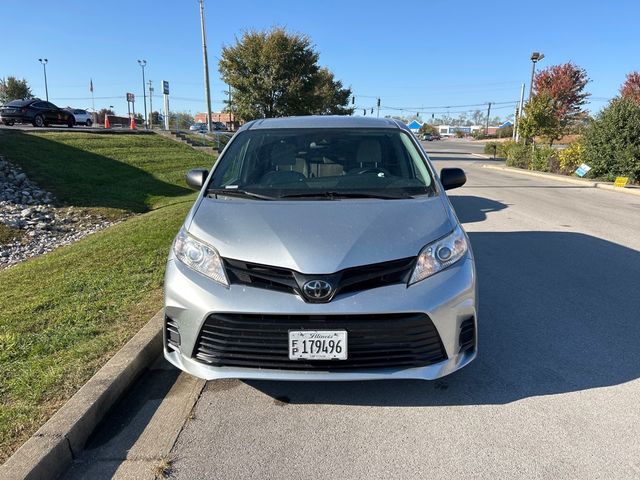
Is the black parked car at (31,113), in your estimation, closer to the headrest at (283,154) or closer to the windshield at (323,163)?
the windshield at (323,163)

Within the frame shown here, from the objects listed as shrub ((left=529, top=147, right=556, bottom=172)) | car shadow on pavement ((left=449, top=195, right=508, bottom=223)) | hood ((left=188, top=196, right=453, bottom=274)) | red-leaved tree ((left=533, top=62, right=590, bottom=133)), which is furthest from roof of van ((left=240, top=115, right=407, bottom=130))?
red-leaved tree ((left=533, top=62, right=590, bottom=133))

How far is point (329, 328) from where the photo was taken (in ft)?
8.95

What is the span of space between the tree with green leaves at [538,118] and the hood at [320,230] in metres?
26.7

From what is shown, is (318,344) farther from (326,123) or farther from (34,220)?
(34,220)

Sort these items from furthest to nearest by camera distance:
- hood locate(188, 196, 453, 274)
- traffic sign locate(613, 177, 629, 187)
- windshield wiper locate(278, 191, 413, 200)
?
traffic sign locate(613, 177, 629, 187) → windshield wiper locate(278, 191, 413, 200) → hood locate(188, 196, 453, 274)

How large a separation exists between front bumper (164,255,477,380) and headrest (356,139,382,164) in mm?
1637

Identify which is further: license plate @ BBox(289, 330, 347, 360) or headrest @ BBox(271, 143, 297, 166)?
headrest @ BBox(271, 143, 297, 166)

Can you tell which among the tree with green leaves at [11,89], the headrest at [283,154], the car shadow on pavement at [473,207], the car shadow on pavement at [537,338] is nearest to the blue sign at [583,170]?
the car shadow on pavement at [473,207]

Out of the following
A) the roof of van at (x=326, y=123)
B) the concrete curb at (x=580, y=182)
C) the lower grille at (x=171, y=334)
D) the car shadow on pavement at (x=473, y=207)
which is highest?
the roof of van at (x=326, y=123)

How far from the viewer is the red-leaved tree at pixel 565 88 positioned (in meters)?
42.4

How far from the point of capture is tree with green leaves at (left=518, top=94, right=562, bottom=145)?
2695 centimetres

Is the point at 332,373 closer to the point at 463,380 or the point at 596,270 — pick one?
the point at 463,380

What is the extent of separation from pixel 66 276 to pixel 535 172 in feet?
70.0

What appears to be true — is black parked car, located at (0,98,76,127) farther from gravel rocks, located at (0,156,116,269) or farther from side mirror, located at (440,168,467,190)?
side mirror, located at (440,168,467,190)
